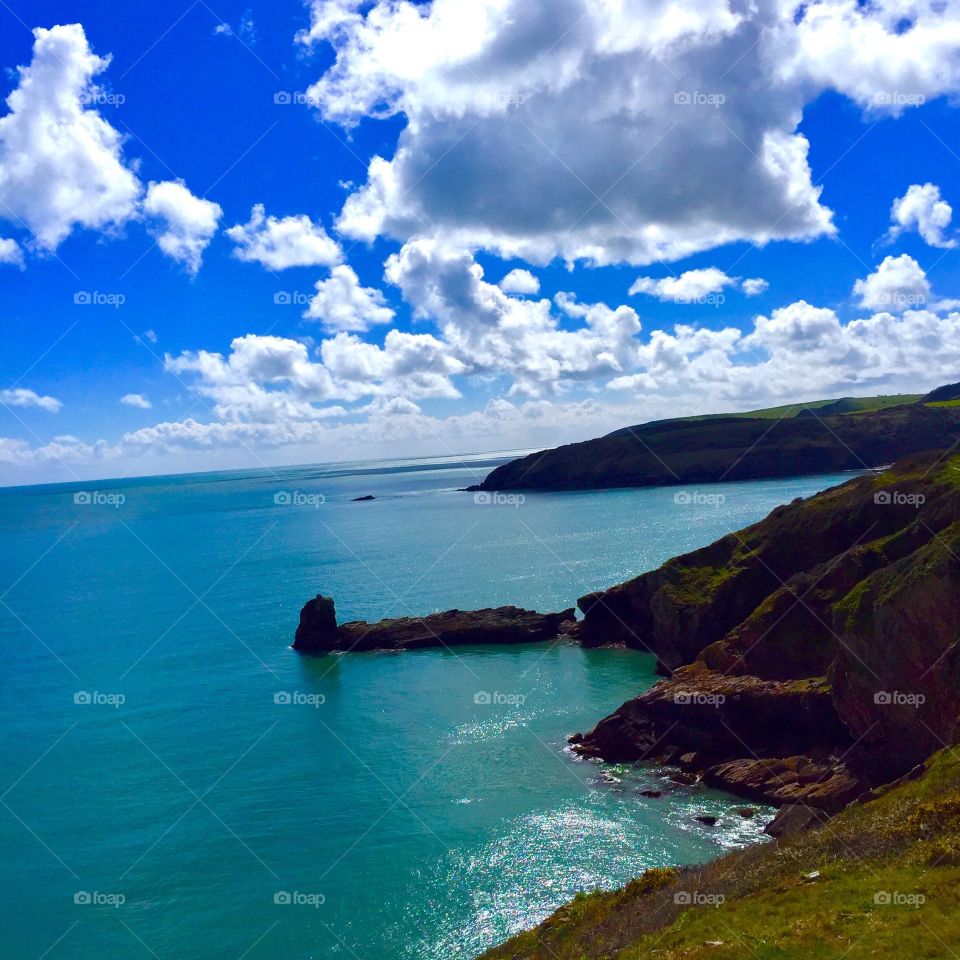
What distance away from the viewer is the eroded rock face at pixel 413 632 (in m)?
71.8

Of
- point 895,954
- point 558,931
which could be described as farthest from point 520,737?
point 895,954

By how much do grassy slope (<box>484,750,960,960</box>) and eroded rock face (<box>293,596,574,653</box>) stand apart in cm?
4561

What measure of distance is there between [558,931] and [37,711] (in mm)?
51633

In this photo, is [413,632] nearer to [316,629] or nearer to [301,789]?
[316,629]

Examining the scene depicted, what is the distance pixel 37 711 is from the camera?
5822cm

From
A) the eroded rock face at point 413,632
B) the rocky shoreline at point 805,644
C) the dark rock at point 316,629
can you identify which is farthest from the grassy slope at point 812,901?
the dark rock at point 316,629

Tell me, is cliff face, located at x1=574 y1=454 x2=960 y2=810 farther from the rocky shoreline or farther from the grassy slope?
the grassy slope

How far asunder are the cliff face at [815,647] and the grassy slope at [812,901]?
7476 mm

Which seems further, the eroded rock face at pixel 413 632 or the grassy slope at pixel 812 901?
the eroded rock face at pixel 413 632

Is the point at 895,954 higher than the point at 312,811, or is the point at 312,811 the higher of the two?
the point at 895,954

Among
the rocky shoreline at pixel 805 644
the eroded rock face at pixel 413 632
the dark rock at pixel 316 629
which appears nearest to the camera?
the rocky shoreline at pixel 805 644

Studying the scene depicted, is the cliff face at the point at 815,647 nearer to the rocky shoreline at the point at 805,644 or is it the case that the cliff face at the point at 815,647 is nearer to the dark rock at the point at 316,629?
the rocky shoreline at the point at 805,644

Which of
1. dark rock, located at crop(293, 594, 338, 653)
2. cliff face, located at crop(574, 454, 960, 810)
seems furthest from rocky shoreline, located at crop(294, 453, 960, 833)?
dark rock, located at crop(293, 594, 338, 653)

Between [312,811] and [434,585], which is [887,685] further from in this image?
[434,585]
